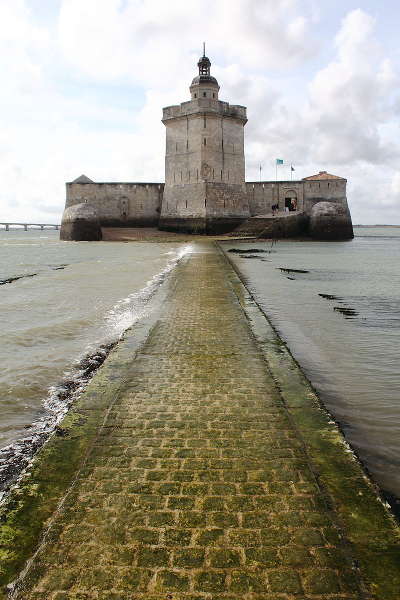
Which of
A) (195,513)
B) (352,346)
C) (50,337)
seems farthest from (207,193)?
(195,513)

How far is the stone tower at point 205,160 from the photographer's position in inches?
1479

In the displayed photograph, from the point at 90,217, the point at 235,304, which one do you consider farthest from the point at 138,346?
the point at 90,217

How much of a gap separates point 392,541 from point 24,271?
19412 mm

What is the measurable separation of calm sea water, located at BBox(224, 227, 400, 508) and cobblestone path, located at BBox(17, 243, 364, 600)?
2.38 ft

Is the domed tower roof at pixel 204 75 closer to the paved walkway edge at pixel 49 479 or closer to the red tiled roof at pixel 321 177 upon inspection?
the red tiled roof at pixel 321 177

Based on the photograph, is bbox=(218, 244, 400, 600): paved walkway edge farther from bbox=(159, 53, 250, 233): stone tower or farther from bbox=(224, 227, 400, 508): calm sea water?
bbox=(159, 53, 250, 233): stone tower

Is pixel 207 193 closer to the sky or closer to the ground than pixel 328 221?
closer to the sky

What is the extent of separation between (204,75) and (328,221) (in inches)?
650

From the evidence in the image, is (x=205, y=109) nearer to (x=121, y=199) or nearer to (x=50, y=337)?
(x=121, y=199)

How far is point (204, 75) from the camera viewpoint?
37.7 meters

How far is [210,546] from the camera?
2.26 m

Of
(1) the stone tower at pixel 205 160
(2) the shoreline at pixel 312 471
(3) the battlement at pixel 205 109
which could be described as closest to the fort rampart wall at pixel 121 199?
(1) the stone tower at pixel 205 160

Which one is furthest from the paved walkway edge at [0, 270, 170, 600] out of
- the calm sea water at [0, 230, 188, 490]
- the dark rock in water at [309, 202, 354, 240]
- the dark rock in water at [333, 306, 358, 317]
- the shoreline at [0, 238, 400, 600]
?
the dark rock in water at [309, 202, 354, 240]

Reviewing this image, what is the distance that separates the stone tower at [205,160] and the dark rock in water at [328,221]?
605 cm
